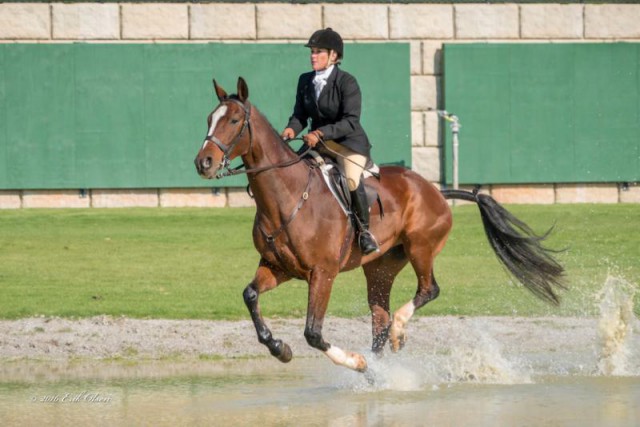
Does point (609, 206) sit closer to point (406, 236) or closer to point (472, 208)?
point (472, 208)

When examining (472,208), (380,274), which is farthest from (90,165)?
(380,274)

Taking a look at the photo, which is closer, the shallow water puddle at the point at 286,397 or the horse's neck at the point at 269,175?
the shallow water puddle at the point at 286,397

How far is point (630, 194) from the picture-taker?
1048 inches

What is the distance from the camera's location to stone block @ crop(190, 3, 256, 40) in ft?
82.3

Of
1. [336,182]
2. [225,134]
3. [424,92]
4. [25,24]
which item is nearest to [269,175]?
[225,134]

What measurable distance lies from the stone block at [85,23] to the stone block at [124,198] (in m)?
3.00

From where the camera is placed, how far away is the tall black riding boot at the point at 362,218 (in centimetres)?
1196

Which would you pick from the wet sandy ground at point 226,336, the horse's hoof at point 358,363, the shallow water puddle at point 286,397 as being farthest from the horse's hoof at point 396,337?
the wet sandy ground at point 226,336

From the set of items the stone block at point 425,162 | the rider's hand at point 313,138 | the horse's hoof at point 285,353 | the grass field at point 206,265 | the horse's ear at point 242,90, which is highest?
the horse's ear at point 242,90

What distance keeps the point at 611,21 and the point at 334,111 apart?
617 inches

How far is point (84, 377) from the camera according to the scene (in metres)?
12.3

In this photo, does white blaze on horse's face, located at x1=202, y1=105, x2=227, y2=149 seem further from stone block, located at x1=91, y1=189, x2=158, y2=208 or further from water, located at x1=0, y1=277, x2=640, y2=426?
stone block, located at x1=91, y1=189, x2=158, y2=208

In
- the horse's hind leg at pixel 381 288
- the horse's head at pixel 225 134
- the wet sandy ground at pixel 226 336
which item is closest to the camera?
the horse's head at pixel 225 134

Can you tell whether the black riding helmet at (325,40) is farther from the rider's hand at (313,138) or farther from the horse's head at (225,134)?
the horse's head at (225,134)
